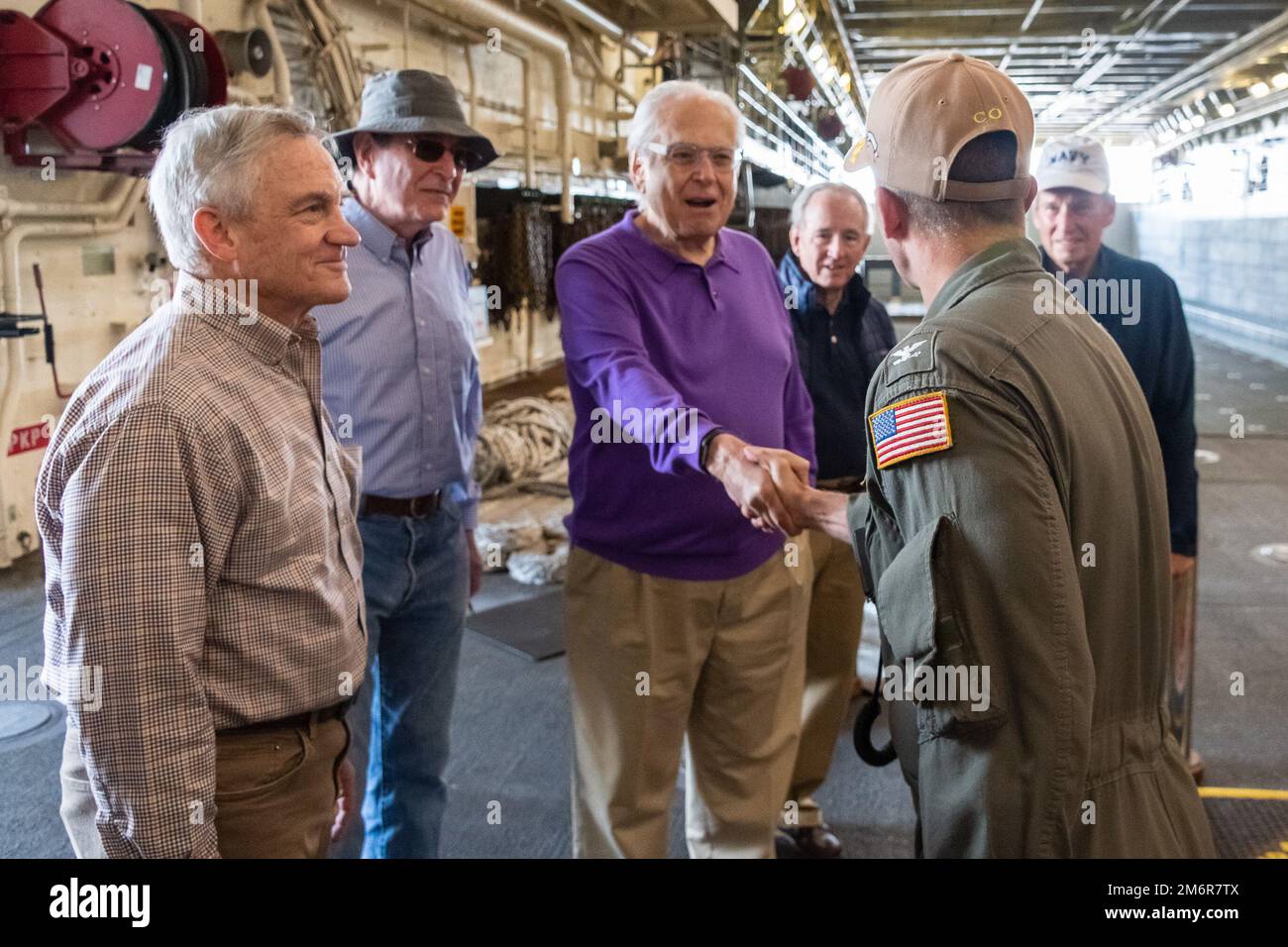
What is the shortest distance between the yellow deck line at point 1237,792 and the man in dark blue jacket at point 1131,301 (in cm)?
88

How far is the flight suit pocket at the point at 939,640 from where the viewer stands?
132cm

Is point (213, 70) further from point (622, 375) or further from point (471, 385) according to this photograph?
point (622, 375)

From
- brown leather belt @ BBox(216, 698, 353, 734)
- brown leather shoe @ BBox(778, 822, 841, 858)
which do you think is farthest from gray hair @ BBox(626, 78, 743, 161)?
brown leather shoe @ BBox(778, 822, 841, 858)

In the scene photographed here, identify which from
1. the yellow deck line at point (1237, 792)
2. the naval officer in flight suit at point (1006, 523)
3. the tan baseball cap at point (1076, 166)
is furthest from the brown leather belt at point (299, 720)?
the yellow deck line at point (1237, 792)

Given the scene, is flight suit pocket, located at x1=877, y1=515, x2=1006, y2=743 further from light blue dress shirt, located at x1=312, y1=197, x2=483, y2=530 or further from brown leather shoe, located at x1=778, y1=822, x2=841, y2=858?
brown leather shoe, located at x1=778, y1=822, x2=841, y2=858

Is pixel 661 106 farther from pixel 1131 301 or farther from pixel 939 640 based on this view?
pixel 939 640

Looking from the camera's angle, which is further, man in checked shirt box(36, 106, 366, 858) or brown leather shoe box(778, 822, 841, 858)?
brown leather shoe box(778, 822, 841, 858)

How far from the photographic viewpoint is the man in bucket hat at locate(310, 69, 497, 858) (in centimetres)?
243

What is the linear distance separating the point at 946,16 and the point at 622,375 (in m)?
13.4

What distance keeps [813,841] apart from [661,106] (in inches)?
78.2

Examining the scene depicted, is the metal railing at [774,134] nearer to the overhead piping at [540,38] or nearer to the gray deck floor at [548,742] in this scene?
the overhead piping at [540,38]

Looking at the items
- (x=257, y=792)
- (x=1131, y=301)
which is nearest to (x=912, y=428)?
(x=257, y=792)
